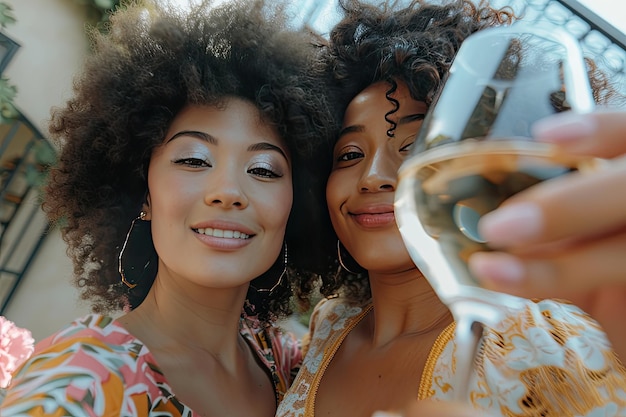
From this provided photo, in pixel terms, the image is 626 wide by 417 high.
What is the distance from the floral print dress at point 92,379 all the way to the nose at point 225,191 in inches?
14.9

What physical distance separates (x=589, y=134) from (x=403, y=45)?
3.63 feet

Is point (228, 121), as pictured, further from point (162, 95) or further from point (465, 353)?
point (465, 353)

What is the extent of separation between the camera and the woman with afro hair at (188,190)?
53.7 inches

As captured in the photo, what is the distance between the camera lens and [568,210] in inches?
16.2

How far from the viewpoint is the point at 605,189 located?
42 centimetres

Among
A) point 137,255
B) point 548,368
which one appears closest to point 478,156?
point 548,368

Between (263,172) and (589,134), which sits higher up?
(263,172)

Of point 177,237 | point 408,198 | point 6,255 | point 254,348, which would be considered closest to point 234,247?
point 177,237

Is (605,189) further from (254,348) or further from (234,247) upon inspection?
→ (254,348)

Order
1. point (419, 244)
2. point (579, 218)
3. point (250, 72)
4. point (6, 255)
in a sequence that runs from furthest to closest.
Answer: point (6, 255) < point (250, 72) < point (419, 244) < point (579, 218)

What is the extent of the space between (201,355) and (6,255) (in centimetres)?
276

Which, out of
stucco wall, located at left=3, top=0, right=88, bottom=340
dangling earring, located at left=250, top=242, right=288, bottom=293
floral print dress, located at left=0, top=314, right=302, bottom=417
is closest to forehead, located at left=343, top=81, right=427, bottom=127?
dangling earring, located at left=250, top=242, right=288, bottom=293

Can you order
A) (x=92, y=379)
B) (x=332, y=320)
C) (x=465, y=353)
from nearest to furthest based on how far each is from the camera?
1. (x=465, y=353)
2. (x=92, y=379)
3. (x=332, y=320)

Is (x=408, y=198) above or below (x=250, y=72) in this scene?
below
